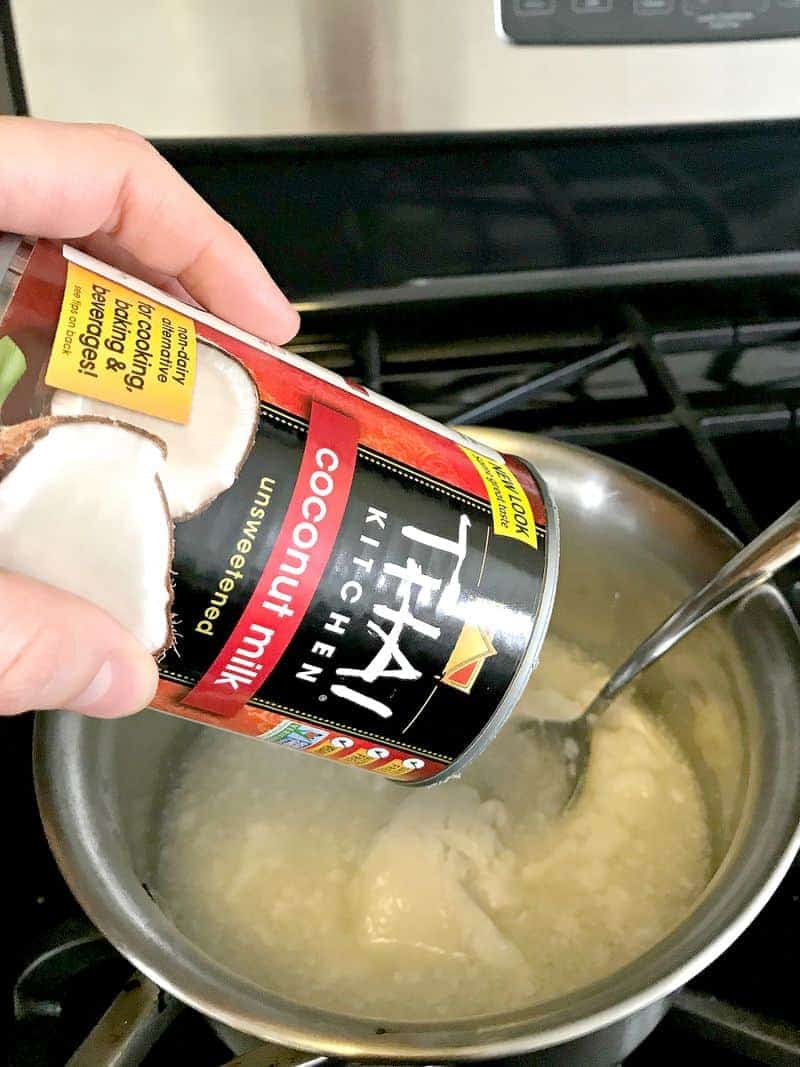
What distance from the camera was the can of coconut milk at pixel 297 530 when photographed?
1.18 ft

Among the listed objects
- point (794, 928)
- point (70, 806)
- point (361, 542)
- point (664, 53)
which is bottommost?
point (794, 928)

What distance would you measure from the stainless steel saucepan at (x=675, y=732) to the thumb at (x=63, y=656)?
0.44 feet

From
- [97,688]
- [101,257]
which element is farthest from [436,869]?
[101,257]

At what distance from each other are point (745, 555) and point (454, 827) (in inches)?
8.6

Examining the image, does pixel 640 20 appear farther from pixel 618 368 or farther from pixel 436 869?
pixel 436 869

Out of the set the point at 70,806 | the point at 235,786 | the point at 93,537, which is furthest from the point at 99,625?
the point at 235,786

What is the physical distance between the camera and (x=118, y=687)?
37 cm

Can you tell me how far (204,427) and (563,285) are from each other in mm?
467

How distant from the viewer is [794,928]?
21.1 inches

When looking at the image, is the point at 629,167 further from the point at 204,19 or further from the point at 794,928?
the point at 794,928

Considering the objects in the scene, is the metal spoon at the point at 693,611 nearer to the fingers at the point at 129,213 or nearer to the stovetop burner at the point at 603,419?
the stovetop burner at the point at 603,419

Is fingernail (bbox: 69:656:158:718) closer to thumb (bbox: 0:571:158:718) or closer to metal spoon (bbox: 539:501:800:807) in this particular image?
thumb (bbox: 0:571:158:718)

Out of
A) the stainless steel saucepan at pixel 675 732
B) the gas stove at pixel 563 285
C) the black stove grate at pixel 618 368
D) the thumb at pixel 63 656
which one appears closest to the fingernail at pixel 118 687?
the thumb at pixel 63 656

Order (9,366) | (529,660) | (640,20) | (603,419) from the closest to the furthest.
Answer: (9,366)
(529,660)
(640,20)
(603,419)
